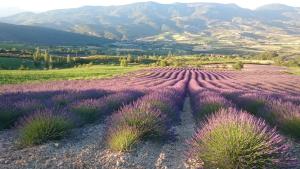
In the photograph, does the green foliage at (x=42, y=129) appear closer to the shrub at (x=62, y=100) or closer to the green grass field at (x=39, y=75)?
the shrub at (x=62, y=100)

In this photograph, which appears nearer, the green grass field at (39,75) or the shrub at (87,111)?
the shrub at (87,111)

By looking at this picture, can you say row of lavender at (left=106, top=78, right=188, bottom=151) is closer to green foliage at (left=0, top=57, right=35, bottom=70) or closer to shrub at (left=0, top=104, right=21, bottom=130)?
shrub at (left=0, top=104, right=21, bottom=130)

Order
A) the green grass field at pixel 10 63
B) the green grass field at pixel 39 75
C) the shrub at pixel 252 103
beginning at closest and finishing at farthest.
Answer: the shrub at pixel 252 103 → the green grass field at pixel 39 75 → the green grass field at pixel 10 63

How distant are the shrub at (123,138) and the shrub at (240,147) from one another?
1551mm

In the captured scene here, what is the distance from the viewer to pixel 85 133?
9.92m

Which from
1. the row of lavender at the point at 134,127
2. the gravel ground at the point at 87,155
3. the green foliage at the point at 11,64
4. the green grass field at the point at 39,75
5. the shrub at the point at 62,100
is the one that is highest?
the row of lavender at the point at 134,127

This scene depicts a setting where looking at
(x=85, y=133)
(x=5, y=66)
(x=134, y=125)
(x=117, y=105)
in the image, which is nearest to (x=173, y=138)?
(x=134, y=125)

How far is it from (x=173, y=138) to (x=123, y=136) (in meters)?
1.40

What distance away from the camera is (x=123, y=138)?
8344mm

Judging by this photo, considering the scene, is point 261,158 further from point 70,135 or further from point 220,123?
point 70,135

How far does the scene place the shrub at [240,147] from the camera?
6555 mm

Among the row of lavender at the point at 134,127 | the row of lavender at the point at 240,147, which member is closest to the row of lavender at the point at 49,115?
the row of lavender at the point at 134,127

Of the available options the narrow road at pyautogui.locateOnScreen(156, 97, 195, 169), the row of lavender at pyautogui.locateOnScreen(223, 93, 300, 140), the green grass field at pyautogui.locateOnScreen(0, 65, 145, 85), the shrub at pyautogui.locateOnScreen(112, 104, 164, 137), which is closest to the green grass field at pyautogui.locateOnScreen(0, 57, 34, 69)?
the green grass field at pyautogui.locateOnScreen(0, 65, 145, 85)

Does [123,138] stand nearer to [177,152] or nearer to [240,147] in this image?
[177,152]
